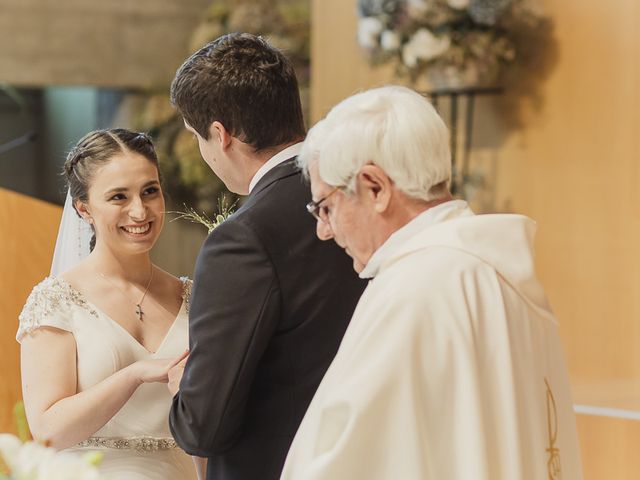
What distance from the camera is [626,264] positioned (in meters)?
5.36

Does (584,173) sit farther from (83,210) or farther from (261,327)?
(261,327)

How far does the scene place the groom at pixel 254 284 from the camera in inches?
87.5

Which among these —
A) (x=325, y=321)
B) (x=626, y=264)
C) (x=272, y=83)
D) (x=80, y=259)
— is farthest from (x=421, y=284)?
(x=626, y=264)

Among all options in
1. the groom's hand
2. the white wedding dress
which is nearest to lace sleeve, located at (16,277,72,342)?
the white wedding dress

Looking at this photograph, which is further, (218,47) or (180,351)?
(180,351)

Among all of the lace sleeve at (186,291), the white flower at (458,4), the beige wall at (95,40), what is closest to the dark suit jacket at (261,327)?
the lace sleeve at (186,291)

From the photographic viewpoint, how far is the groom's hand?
245 centimetres

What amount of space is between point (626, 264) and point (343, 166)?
12.0 feet

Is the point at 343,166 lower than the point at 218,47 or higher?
lower

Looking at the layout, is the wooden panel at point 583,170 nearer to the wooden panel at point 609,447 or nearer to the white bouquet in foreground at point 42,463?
the wooden panel at point 609,447

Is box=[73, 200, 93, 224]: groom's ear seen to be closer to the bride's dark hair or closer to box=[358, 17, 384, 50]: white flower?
the bride's dark hair

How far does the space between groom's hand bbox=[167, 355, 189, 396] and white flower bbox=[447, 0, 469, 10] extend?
11.8ft

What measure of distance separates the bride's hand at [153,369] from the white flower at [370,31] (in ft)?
12.2

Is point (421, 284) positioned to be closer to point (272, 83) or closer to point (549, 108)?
point (272, 83)
